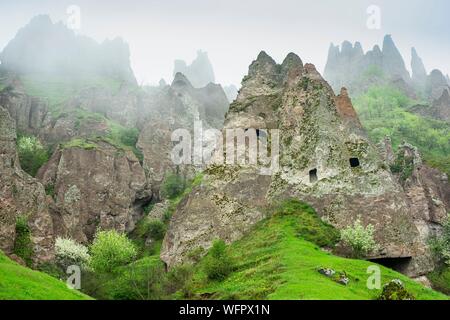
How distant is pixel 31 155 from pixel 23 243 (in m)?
63.8

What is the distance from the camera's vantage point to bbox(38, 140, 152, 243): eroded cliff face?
11331 cm

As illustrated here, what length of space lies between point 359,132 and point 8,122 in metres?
54.3

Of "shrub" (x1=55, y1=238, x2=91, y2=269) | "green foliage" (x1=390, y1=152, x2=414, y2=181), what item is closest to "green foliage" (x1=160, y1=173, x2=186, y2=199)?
"shrub" (x1=55, y1=238, x2=91, y2=269)

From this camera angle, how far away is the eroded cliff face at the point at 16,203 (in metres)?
69.9

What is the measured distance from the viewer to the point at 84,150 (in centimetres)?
12081

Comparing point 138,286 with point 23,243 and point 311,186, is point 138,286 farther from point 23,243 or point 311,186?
point 311,186

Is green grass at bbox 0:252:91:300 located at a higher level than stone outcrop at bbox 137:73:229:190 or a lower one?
lower

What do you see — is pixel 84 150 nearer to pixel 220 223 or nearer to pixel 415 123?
pixel 220 223

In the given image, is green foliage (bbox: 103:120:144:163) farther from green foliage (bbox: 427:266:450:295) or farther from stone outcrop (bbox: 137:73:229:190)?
green foliage (bbox: 427:266:450:295)

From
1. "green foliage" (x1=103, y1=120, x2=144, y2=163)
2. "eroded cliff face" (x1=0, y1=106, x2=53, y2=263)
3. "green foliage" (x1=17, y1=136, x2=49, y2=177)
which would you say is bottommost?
"eroded cliff face" (x1=0, y1=106, x2=53, y2=263)

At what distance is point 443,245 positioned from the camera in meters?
87.9

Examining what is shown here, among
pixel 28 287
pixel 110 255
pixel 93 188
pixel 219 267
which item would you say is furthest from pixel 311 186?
pixel 93 188

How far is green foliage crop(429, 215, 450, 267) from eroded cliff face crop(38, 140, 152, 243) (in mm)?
63921
